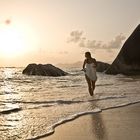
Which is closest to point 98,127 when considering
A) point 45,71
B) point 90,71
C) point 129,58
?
point 90,71

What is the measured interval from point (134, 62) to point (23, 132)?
36736 mm

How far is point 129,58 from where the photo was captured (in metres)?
44.7

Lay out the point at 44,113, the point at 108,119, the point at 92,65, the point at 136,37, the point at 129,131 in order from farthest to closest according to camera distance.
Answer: the point at 136,37 → the point at 92,65 → the point at 44,113 → the point at 108,119 → the point at 129,131

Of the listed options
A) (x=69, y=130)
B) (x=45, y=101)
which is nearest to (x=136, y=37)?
(x=45, y=101)

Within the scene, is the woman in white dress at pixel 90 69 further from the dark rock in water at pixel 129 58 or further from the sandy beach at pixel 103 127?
the dark rock in water at pixel 129 58

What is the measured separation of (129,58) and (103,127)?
3661cm

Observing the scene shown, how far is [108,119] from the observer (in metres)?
9.80

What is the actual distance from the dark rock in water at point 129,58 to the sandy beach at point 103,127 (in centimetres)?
3263

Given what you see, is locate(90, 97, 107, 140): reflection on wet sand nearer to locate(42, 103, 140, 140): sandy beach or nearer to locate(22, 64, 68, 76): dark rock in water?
locate(42, 103, 140, 140): sandy beach

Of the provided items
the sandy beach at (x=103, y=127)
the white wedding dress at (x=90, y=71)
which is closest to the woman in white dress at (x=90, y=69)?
the white wedding dress at (x=90, y=71)

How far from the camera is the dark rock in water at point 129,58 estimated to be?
43406 millimetres

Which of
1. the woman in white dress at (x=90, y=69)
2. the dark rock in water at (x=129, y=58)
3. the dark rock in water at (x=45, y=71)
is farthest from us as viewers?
the dark rock in water at (x=45, y=71)

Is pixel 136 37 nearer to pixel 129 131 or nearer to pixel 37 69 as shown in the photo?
pixel 37 69

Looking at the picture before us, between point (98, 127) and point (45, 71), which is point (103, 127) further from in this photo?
point (45, 71)
